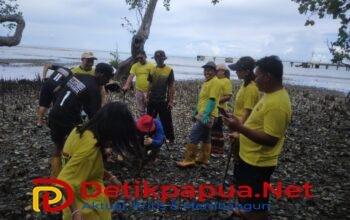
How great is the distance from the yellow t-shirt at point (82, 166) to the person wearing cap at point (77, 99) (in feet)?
7.21

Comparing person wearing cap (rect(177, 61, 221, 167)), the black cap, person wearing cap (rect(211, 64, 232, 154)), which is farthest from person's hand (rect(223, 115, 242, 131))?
person wearing cap (rect(211, 64, 232, 154))

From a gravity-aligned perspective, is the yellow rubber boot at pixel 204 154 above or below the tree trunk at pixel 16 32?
below

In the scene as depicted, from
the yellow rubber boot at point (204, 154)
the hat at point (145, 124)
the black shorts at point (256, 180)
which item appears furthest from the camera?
the yellow rubber boot at point (204, 154)

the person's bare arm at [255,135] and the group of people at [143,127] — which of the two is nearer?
the group of people at [143,127]

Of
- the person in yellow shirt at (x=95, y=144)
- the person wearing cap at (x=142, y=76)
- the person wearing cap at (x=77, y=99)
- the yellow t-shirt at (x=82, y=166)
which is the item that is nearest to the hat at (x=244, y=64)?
the person wearing cap at (x=77, y=99)

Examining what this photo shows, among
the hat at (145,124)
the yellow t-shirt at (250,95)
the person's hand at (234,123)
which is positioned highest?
the yellow t-shirt at (250,95)

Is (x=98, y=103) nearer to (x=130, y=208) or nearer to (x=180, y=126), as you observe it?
(x=130, y=208)

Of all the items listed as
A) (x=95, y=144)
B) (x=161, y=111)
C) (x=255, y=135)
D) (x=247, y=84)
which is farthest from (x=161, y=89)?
(x=95, y=144)

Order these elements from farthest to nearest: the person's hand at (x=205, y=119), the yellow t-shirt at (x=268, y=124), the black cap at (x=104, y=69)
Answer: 1. the person's hand at (x=205, y=119)
2. the black cap at (x=104, y=69)
3. the yellow t-shirt at (x=268, y=124)

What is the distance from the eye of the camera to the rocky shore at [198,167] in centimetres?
→ 700

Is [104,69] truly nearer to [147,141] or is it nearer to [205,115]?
[147,141]

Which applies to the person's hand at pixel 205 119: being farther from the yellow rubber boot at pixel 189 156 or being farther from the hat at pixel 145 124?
the hat at pixel 145 124

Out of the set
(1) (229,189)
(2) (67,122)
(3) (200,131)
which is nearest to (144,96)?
(3) (200,131)

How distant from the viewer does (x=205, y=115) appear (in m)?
8.55
